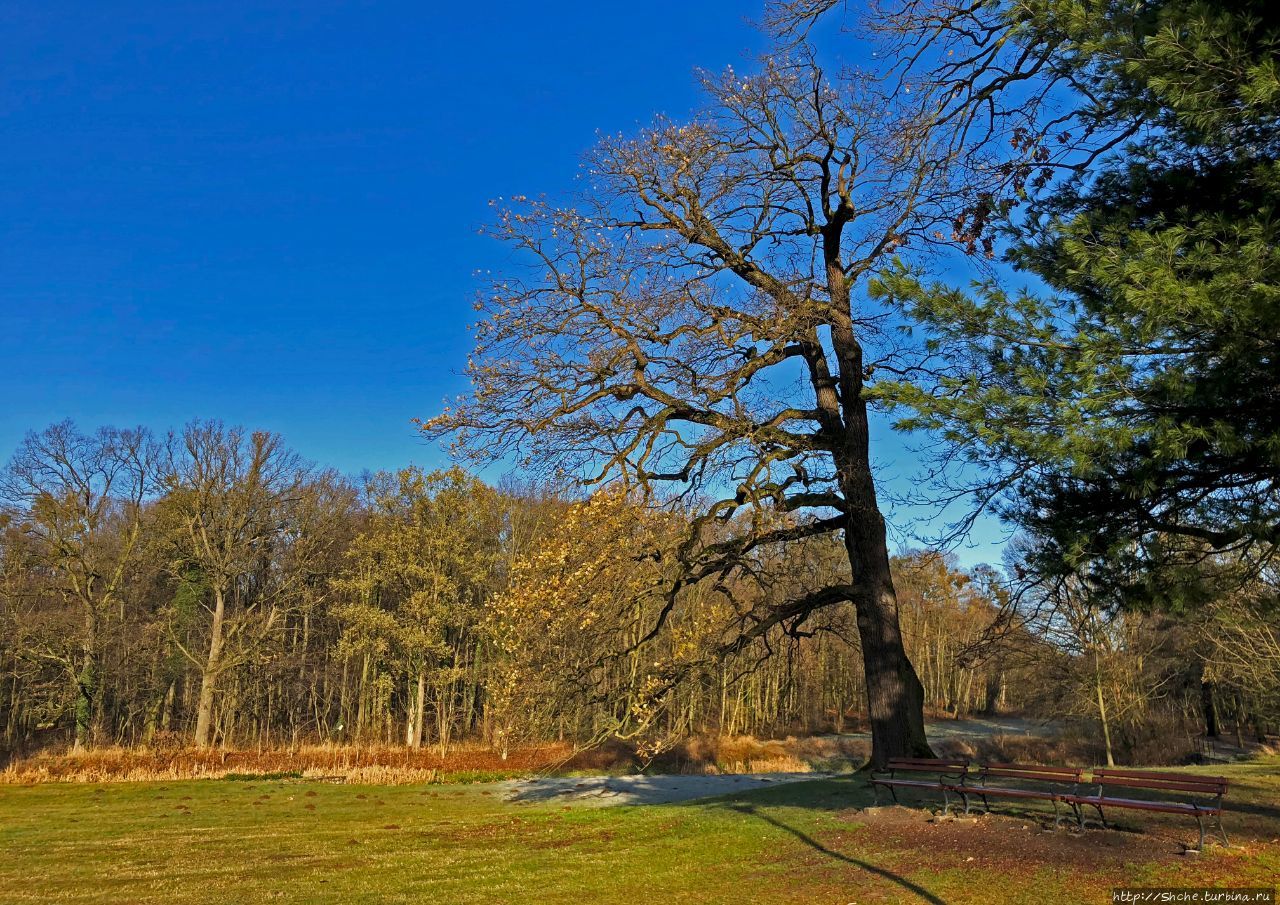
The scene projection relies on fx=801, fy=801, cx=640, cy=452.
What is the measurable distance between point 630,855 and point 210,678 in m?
28.0

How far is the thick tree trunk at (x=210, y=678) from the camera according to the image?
1218 inches

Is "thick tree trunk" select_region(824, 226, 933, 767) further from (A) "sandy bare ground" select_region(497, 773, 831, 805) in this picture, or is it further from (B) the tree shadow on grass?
(A) "sandy bare ground" select_region(497, 773, 831, 805)

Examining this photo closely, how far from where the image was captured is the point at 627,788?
20922mm

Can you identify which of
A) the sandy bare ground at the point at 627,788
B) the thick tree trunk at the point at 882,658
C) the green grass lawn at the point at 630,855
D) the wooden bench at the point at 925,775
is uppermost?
the thick tree trunk at the point at 882,658

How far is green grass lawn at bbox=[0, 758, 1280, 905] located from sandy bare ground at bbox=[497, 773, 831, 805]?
192 cm

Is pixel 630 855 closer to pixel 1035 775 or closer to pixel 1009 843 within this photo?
pixel 1009 843

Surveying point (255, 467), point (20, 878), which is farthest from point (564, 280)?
point (255, 467)

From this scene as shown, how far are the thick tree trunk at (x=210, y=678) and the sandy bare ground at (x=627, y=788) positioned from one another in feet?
45.7

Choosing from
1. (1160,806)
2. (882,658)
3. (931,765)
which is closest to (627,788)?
(882,658)

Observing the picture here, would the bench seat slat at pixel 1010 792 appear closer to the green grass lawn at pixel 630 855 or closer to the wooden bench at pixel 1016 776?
the wooden bench at pixel 1016 776

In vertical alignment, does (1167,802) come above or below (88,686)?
below

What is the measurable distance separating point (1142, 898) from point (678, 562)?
6.25 m

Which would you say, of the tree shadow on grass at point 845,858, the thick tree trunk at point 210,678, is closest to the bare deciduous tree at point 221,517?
the thick tree trunk at point 210,678

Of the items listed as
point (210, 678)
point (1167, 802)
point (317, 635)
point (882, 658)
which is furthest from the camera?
point (317, 635)
